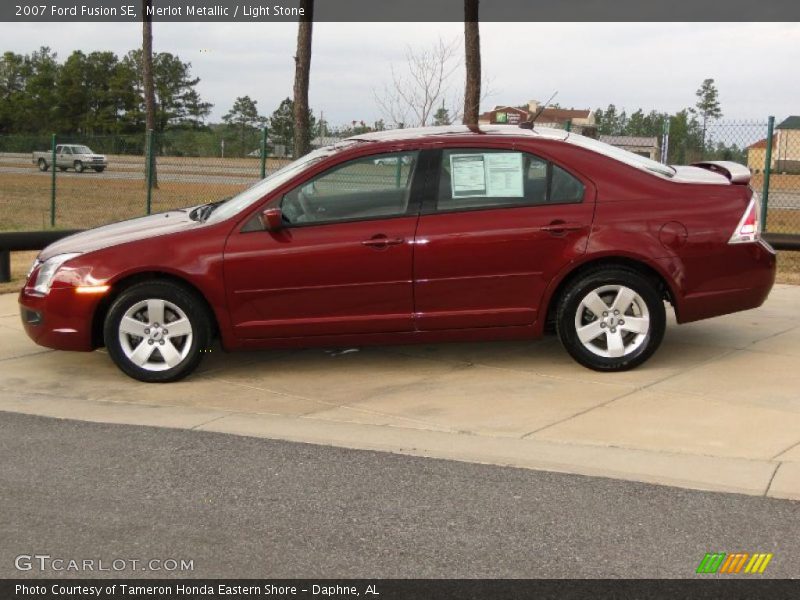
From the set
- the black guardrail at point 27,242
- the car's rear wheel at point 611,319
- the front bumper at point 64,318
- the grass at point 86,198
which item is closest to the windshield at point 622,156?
the car's rear wheel at point 611,319

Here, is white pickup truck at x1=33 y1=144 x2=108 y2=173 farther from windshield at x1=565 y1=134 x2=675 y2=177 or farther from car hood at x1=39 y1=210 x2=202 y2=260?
windshield at x1=565 y1=134 x2=675 y2=177

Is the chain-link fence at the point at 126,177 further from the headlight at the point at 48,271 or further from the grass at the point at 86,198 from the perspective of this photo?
the headlight at the point at 48,271

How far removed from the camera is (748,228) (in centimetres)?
731

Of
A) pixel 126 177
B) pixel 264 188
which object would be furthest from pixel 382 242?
Answer: pixel 126 177

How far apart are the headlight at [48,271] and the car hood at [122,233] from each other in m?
0.06

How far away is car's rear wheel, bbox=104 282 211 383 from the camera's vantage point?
23.6 ft

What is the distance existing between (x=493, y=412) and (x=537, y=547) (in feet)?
6.81

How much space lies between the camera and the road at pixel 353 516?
14.0ft

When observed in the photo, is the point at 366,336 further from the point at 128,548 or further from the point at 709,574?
the point at 709,574

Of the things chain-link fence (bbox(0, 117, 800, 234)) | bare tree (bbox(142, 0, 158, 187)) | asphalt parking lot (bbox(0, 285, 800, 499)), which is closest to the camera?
asphalt parking lot (bbox(0, 285, 800, 499))
